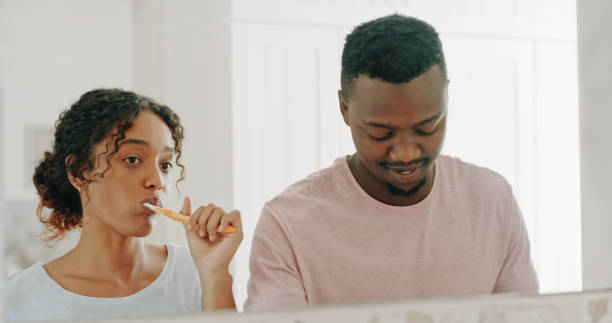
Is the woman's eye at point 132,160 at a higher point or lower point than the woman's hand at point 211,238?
higher

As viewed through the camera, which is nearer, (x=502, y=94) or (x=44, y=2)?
(x=44, y=2)

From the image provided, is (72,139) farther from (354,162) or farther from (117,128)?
(354,162)

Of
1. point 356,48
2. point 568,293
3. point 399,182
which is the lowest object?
point 568,293

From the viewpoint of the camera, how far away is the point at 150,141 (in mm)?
493

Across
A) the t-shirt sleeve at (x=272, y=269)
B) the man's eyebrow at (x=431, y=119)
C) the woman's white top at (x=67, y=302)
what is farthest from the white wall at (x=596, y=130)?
the woman's white top at (x=67, y=302)

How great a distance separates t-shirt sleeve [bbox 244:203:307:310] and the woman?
0.02 meters

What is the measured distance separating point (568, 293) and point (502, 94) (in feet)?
0.65

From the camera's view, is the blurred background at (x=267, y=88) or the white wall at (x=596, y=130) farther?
the white wall at (x=596, y=130)

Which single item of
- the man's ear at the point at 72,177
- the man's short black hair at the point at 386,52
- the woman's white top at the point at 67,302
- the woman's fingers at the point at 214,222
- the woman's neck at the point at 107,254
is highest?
the man's short black hair at the point at 386,52

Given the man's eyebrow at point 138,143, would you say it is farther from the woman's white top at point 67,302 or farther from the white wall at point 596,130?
the white wall at point 596,130

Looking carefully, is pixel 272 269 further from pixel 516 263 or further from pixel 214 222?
pixel 516 263

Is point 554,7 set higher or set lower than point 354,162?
higher

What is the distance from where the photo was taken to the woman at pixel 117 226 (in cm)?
47

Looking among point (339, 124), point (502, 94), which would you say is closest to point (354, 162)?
point (339, 124)
